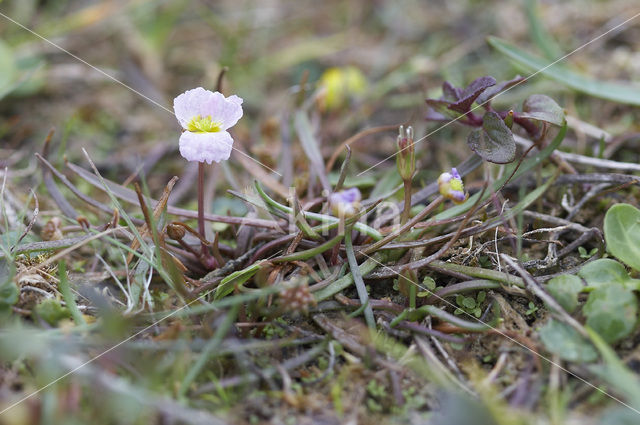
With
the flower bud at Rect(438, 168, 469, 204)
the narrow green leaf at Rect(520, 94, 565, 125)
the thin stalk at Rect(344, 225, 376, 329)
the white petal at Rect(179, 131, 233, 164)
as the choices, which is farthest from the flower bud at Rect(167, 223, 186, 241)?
the narrow green leaf at Rect(520, 94, 565, 125)

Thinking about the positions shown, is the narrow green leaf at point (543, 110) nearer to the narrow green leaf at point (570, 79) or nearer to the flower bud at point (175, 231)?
the narrow green leaf at point (570, 79)

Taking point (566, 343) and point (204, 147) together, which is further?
point (204, 147)

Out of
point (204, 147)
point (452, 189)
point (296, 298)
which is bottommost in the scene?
point (296, 298)

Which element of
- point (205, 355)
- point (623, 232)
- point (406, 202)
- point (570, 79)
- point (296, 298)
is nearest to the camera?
point (205, 355)

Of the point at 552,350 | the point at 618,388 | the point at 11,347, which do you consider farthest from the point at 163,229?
the point at 618,388

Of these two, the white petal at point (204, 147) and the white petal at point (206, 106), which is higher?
the white petal at point (206, 106)

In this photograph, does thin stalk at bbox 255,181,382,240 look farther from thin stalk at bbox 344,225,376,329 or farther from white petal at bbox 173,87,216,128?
white petal at bbox 173,87,216,128

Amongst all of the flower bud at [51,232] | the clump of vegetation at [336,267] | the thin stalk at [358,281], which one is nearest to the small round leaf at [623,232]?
the clump of vegetation at [336,267]

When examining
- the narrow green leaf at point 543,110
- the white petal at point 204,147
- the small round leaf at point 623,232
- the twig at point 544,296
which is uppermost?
the white petal at point 204,147

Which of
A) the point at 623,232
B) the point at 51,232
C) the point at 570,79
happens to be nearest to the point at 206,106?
the point at 51,232

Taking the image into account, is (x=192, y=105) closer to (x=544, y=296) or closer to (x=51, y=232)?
(x=51, y=232)
